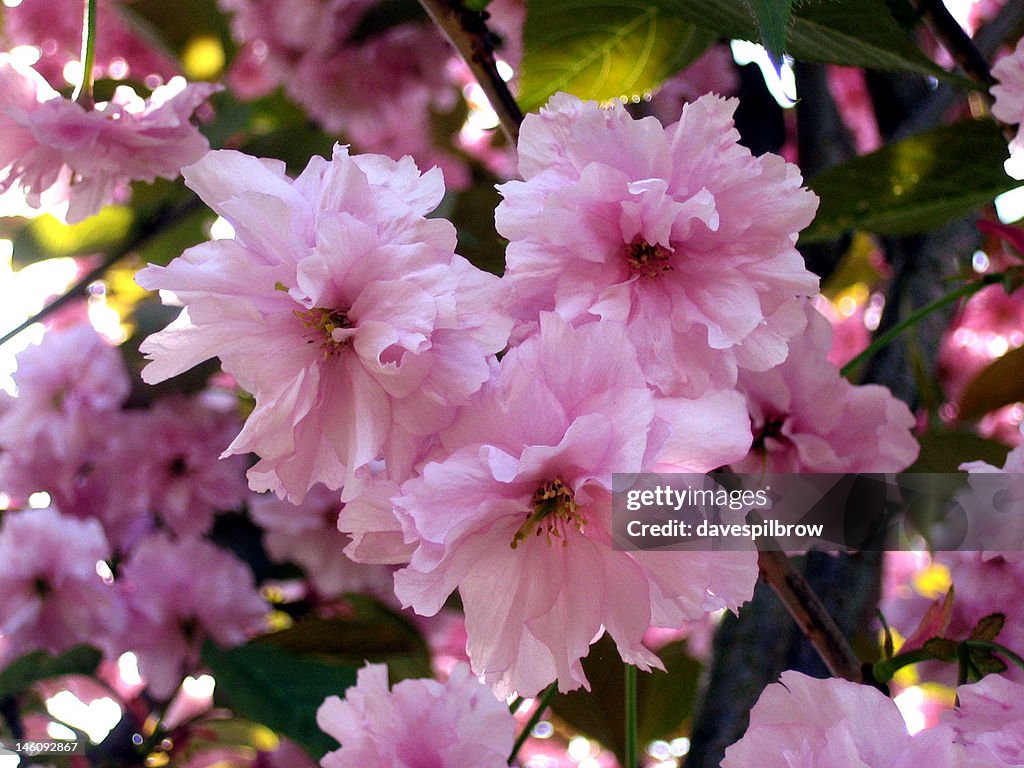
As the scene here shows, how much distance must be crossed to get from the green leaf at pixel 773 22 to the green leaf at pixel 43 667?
100 centimetres

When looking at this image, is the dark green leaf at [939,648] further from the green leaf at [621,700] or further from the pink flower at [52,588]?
the pink flower at [52,588]

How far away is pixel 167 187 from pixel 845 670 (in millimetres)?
1169

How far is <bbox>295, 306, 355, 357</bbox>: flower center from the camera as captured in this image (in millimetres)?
509

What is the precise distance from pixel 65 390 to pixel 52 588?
0.26 meters

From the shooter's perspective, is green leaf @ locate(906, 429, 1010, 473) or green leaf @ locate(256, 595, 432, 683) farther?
green leaf @ locate(256, 595, 432, 683)

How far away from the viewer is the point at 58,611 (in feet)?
4.12

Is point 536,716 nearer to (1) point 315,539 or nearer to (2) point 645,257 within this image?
(2) point 645,257

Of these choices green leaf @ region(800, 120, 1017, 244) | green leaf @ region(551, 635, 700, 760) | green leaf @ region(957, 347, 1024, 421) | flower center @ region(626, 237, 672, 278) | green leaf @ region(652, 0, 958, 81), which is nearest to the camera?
flower center @ region(626, 237, 672, 278)

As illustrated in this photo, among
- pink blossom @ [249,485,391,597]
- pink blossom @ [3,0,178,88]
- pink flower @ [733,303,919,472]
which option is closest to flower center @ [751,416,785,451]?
pink flower @ [733,303,919,472]

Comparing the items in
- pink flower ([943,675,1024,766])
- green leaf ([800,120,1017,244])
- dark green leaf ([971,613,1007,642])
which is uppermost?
green leaf ([800,120,1017,244])

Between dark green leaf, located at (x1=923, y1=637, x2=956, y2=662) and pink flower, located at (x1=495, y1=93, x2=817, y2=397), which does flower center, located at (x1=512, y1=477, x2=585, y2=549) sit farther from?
dark green leaf, located at (x1=923, y1=637, x2=956, y2=662)

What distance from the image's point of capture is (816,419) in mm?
696

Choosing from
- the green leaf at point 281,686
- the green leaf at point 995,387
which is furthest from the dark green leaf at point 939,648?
the green leaf at point 995,387

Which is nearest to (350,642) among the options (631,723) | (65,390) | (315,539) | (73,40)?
(315,539)
